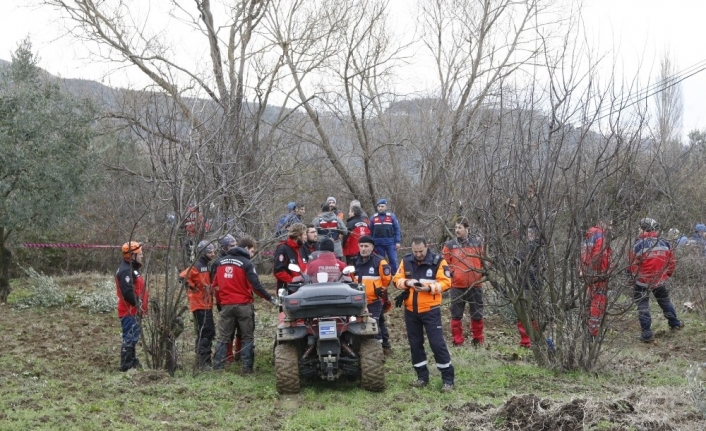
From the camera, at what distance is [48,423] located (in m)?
6.00

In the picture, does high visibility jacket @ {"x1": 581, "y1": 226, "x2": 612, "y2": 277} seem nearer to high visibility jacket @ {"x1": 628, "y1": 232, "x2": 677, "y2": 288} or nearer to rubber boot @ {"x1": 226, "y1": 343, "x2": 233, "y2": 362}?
high visibility jacket @ {"x1": 628, "y1": 232, "x2": 677, "y2": 288}

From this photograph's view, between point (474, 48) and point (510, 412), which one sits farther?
point (474, 48)

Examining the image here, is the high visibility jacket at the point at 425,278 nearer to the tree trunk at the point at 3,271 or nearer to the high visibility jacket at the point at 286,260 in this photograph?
the high visibility jacket at the point at 286,260

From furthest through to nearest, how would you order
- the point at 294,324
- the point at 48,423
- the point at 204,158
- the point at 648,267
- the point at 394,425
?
the point at 648,267 → the point at 204,158 → the point at 294,324 → the point at 394,425 → the point at 48,423

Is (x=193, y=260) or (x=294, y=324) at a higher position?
(x=193, y=260)

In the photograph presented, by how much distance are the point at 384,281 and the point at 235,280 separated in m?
1.88

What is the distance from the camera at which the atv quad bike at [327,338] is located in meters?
7.49

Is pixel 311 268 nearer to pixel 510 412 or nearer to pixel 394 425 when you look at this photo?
pixel 394 425

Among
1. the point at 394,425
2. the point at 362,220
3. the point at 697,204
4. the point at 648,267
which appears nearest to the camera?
the point at 394,425

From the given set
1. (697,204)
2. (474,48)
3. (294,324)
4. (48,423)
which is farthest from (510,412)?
(474,48)

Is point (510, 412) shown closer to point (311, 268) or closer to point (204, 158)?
point (311, 268)

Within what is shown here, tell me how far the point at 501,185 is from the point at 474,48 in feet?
42.6

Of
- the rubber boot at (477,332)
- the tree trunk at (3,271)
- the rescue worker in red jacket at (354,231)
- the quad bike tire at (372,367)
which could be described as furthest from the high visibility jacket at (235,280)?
the tree trunk at (3,271)

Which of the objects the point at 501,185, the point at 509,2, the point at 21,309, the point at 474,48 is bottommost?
the point at 21,309
